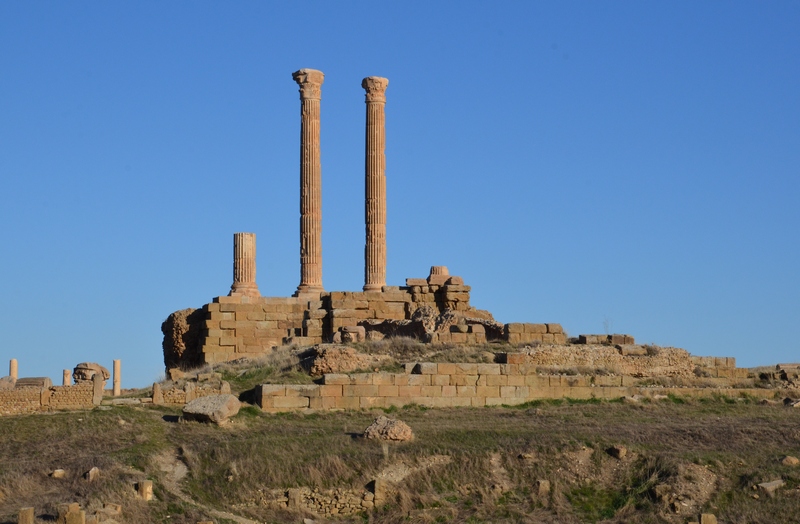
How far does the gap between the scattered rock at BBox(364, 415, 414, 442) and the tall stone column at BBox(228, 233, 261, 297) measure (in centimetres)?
1473

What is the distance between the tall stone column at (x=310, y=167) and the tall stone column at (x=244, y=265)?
62.5 inches

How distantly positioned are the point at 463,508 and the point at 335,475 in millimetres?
2184

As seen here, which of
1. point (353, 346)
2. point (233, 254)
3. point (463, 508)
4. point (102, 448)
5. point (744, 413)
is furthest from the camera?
point (233, 254)

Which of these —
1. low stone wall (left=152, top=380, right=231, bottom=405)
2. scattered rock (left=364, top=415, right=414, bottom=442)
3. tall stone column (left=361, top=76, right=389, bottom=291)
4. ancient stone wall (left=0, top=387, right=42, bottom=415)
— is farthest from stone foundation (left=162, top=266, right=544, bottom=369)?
scattered rock (left=364, top=415, right=414, bottom=442)

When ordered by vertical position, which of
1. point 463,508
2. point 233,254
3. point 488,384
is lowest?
point 463,508

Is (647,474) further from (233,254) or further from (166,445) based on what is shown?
(233,254)

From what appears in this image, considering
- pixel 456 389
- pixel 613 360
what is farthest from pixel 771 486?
pixel 613 360

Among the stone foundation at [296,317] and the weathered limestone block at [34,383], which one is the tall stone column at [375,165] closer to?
the stone foundation at [296,317]

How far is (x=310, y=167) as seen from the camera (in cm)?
4106

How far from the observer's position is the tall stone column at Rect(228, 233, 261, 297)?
129 ft

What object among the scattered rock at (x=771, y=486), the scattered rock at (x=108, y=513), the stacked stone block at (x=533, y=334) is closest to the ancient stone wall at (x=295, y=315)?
the stacked stone block at (x=533, y=334)

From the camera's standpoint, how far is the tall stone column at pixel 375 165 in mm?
40750

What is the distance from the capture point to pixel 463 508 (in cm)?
2245

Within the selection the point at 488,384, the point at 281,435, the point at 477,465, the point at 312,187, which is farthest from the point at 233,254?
the point at 477,465
